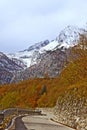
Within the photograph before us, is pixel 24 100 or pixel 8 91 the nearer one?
pixel 24 100

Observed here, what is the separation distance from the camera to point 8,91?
19588 cm

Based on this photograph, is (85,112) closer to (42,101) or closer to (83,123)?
(83,123)

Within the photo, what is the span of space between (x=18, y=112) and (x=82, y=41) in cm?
3666

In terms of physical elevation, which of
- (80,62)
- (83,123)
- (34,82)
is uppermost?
(34,82)

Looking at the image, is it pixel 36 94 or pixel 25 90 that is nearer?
pixel 36 94

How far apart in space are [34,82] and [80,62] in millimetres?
137529

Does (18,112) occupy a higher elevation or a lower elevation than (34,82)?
lower

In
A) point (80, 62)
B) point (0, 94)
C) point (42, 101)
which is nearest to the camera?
point (80, 62)

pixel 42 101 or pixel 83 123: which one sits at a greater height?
pixel 42 101

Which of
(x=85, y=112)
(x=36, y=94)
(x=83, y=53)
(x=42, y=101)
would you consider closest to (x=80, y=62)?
(x=83, y=53)

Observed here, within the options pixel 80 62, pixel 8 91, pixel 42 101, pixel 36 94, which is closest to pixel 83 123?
pixel 80 62

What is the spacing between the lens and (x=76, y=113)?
3981cm

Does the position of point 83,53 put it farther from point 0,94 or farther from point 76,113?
point 0,94

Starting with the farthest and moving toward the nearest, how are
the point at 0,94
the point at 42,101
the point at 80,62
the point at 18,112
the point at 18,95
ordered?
the point at 0,94 < the point at 18,95 < the point at 42,101 < the point at 18,112 < the point at 80,62
